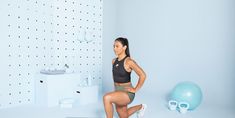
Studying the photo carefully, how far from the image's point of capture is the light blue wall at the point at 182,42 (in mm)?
3291

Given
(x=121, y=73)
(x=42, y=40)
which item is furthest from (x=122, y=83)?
(x=42, y=40)

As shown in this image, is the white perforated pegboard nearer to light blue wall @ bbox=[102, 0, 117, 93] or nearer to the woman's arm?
light blue wall @ bbox=[102, 0, 117, 93]

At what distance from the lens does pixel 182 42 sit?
12.0 feet

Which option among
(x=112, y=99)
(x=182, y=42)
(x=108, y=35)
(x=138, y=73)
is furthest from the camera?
(x=108, y=35)

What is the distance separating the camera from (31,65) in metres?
3.35

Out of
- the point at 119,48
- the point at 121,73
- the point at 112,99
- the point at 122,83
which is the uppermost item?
the point at 119,48

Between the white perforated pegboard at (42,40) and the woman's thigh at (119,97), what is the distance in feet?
5.45

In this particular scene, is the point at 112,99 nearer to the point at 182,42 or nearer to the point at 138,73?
the point at 138,73

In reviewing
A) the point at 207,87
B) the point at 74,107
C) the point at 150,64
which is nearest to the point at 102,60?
the point at 150,64

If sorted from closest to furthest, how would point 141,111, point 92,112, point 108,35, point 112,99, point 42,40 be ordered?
point 112,99 → point 141,111 → point 92,112 → point 42,40 → point 108,35

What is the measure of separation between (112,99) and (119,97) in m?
0.07

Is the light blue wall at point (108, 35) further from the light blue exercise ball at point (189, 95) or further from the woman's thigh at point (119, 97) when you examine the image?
the woman's thigh at point (119, 97)

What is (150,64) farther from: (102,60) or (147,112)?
(147,112)

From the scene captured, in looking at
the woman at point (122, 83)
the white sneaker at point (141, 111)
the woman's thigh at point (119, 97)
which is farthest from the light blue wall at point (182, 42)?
the woman's thigh at point (119, 97)
